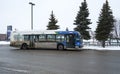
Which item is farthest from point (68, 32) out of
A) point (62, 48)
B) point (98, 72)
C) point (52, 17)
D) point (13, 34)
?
point (98, 72)

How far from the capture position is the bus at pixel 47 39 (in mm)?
31406

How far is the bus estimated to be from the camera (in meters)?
31.4

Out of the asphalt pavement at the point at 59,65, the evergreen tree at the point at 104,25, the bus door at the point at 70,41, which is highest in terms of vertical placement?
the evergreen tree at the point at 104,25

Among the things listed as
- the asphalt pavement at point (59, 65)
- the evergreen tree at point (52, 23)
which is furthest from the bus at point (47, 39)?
the asphalt pavement at point (59, 65)

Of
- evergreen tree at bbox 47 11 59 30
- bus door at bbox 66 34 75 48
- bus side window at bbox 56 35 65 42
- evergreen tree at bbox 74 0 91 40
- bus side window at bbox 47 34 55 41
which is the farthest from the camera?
evergreen tree at bbox 47 11 59 30

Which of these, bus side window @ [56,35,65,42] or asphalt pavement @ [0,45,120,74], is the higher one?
bus side window @ [56,35,65,42]

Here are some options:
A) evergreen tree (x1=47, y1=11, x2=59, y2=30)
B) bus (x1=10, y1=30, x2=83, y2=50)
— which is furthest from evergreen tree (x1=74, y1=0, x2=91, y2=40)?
bus (x1=10, y1=30, x2=83, y2=50)

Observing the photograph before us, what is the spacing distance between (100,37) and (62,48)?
9427 mm

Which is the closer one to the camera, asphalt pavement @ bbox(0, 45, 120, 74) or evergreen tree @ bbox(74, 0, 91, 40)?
asphalt pavement @ bbox(0, 45, 120, 74)

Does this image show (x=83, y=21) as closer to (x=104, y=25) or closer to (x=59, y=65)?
(x=104, y=25)

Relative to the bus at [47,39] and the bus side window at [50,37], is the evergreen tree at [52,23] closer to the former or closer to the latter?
the bus at [47,39]

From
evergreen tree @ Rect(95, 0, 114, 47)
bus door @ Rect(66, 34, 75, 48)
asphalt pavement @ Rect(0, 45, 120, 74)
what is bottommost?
asphalt pavement @ Rect(0, 45, 120, 74)

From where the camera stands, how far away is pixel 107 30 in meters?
38.6

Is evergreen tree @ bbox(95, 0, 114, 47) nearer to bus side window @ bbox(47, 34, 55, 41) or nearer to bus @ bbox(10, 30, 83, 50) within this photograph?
bus @ bbox(10, 30, 83, 50)
